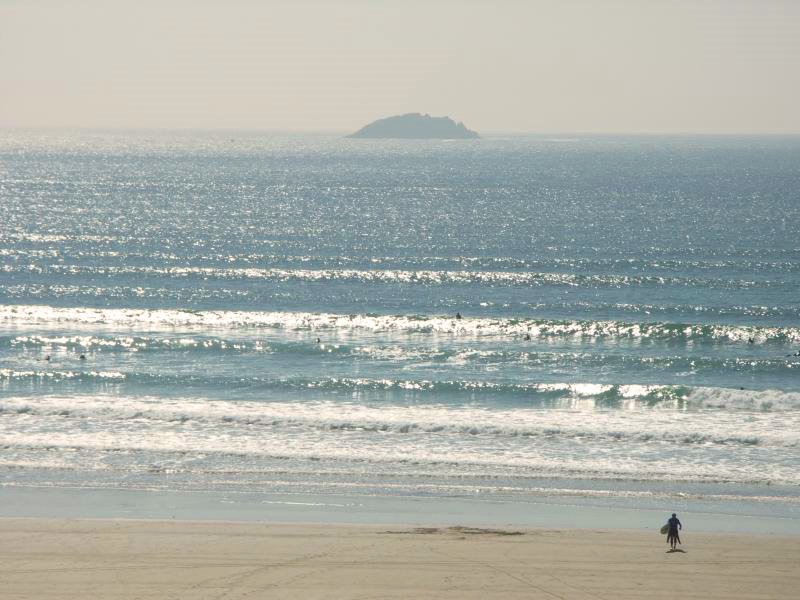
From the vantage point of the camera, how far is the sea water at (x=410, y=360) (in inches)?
1320

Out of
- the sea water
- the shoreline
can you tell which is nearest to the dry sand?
the shoreline

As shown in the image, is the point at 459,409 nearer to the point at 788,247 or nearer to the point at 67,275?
the point at 67,275

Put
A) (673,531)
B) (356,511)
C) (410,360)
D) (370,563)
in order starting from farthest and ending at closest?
(410,360) → (356,511) → (673,531) → (370,563)

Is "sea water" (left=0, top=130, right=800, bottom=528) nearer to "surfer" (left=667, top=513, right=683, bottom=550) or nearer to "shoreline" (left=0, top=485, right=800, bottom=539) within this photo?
"shoreline" (left=0, top=485, right=800, bottom=539)

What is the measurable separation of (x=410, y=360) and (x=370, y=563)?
25.3 metres

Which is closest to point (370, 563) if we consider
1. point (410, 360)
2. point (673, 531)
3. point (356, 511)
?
point (356, 511)

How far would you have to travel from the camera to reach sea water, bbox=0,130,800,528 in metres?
33.5

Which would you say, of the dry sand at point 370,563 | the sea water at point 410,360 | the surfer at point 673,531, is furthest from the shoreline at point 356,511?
the surfer at point 673,531

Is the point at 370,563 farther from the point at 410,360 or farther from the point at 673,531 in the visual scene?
the point at 410,360

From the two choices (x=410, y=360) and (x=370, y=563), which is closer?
(x=370, y=563)

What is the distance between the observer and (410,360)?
4972 centimetres

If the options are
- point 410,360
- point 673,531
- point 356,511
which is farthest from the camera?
point 410,360

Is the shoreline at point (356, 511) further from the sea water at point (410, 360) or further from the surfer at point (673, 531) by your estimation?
the surfer at point (673, 531)

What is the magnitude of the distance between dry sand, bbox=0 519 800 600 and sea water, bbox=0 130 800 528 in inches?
156
